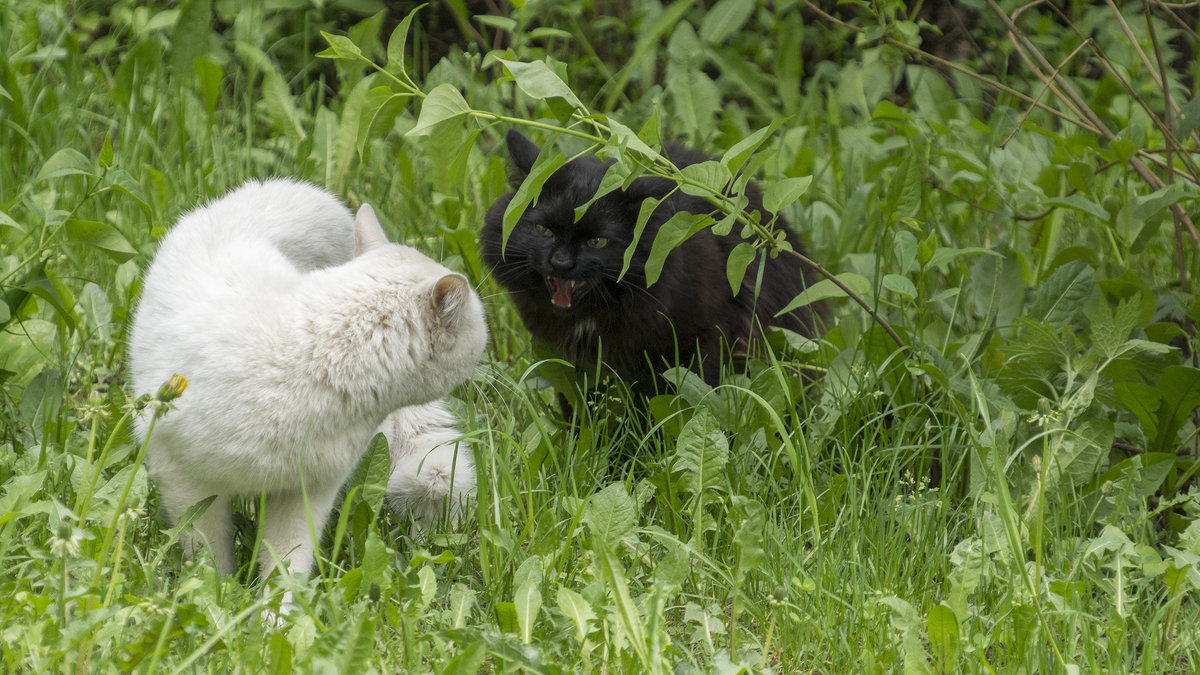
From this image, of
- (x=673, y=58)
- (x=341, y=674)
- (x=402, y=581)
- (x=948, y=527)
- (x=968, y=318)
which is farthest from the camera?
(x=673, y=58)

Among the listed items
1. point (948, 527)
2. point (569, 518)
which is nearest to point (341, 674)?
point (569, 518)

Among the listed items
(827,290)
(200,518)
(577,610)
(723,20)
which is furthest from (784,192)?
(723,20)

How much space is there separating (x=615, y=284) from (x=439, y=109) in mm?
1073

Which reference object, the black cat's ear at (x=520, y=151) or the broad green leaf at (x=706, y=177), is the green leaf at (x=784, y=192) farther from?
the black cat's ear at (x=520, y=151)

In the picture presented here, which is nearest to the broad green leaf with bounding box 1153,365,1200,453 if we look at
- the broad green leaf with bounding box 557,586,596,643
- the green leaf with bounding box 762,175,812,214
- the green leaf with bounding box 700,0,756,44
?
the green leaf with bounding box 762,175,812,214

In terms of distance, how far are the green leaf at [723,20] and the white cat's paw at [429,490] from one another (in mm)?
3078

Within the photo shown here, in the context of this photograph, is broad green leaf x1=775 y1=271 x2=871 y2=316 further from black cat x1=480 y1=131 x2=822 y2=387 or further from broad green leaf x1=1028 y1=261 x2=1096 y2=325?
broad green leaf x1=1028 y1=261 x2=1096 y2=325

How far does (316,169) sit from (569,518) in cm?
205

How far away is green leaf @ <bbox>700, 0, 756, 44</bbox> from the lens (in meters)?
5.00

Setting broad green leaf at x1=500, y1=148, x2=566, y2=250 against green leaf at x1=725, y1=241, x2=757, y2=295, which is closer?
broad green leaf at x1=500, y1=148, x2=566, y2=250

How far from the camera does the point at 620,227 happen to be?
279cm

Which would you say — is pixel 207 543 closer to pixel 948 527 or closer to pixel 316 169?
pixel 948 527

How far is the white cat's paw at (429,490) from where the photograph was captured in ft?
7.84

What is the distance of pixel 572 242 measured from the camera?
2.79 m
